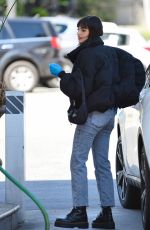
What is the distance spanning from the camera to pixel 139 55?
899 inches

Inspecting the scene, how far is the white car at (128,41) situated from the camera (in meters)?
22.9

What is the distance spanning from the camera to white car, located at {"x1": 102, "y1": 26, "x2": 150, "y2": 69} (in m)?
22.9

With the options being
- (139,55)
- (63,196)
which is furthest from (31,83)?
(63,196)

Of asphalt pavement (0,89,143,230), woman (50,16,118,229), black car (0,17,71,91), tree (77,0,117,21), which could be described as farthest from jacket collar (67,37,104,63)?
tree (77,0,117,21)

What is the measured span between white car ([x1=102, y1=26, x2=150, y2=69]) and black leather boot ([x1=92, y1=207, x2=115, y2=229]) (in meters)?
15.3

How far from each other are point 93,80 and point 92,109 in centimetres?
23

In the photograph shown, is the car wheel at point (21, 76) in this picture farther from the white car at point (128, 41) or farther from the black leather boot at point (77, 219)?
the black leather boot at point (77, 219)

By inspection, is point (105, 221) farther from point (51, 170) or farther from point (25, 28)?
point (25, 28)

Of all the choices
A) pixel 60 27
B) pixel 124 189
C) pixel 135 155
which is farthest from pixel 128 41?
pixel 135 155

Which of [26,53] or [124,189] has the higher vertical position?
[26,53]

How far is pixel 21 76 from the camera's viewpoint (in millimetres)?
22438

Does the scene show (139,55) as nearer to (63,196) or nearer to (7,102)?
(63,196)

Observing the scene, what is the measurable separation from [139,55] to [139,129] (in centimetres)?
1577

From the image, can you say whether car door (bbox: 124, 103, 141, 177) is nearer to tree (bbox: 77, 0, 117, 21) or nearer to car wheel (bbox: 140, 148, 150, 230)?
car wheel (bbox: 140, 148, 150, 230)
